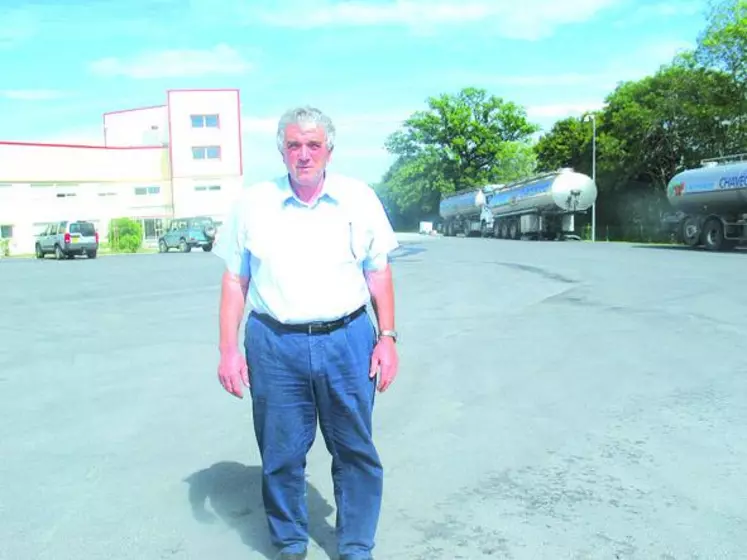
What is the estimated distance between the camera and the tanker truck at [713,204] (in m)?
25.2

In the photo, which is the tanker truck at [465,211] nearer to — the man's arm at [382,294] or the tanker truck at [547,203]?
the tanker truck at [547,203]

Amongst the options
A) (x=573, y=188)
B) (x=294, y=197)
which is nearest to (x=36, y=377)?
(x=294, y=197)

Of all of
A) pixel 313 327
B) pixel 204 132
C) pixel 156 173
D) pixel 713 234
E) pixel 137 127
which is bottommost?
pixel 313 327

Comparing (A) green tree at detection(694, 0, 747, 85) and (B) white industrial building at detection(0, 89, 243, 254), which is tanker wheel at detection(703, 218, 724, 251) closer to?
(A) green tree at detection(694, 0, 747, 85)

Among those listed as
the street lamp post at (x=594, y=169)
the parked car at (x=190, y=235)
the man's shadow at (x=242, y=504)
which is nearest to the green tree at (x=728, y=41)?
the street lamp post at (x=594, y=169)

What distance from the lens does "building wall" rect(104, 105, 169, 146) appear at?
63.8 m

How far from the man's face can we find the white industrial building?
54.1 m

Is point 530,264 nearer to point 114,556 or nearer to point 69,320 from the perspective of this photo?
point 69,320

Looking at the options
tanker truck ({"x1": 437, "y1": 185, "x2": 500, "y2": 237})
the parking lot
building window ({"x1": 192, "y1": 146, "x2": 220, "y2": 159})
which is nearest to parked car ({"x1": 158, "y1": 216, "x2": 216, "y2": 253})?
building window ({"x1": 192, "y1": 146, "x2": 220, "y2": 159})

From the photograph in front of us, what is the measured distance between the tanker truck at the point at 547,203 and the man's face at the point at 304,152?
37164 millimetres

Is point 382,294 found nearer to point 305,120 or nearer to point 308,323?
point 308,323

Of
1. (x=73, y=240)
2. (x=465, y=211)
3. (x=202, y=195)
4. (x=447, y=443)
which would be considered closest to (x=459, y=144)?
(x=465, y=211)

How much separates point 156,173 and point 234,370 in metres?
58.6

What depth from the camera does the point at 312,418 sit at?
3.34 metres
